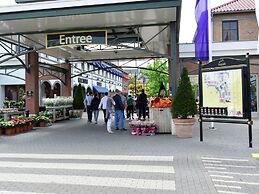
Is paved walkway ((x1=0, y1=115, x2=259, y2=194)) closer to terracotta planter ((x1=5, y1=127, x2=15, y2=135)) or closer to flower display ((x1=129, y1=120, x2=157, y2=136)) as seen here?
flower display ((x1=129, y1=120, x2=157, y2=136))

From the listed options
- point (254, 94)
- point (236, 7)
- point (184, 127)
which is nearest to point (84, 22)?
point (184, 127)

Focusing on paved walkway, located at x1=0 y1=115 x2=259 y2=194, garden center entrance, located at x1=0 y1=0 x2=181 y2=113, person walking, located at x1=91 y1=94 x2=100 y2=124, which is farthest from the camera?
person walking, located at x1=91 y1=94 x2=100 y2=124

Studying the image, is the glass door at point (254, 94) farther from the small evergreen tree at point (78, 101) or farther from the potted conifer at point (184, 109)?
the potted conifer at point (184, 109)

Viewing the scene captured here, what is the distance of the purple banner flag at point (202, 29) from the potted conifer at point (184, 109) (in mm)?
1889

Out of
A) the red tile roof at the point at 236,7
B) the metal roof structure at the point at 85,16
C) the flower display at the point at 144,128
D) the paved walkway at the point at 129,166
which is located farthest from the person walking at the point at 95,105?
the red tile roof at the point at 236,7

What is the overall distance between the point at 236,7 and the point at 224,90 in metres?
22.0

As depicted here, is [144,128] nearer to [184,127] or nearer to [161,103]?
[161,103]

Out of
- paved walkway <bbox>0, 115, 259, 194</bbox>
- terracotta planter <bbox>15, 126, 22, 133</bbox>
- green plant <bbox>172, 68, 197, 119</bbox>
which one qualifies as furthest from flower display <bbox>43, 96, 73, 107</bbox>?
green plant <bbox>172, 68, 197, 119</bbox>

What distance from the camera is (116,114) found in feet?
47.8

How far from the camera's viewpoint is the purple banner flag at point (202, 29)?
499 inches

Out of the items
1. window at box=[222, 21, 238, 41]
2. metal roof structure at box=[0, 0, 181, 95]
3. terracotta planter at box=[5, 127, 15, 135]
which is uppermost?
window at box=[222, 21, 238, 41]

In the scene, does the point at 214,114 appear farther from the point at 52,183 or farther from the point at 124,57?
the point at 124,57

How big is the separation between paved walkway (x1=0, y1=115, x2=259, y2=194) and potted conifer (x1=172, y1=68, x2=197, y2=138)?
452 mm

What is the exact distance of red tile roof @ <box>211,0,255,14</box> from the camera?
94.6 feet
